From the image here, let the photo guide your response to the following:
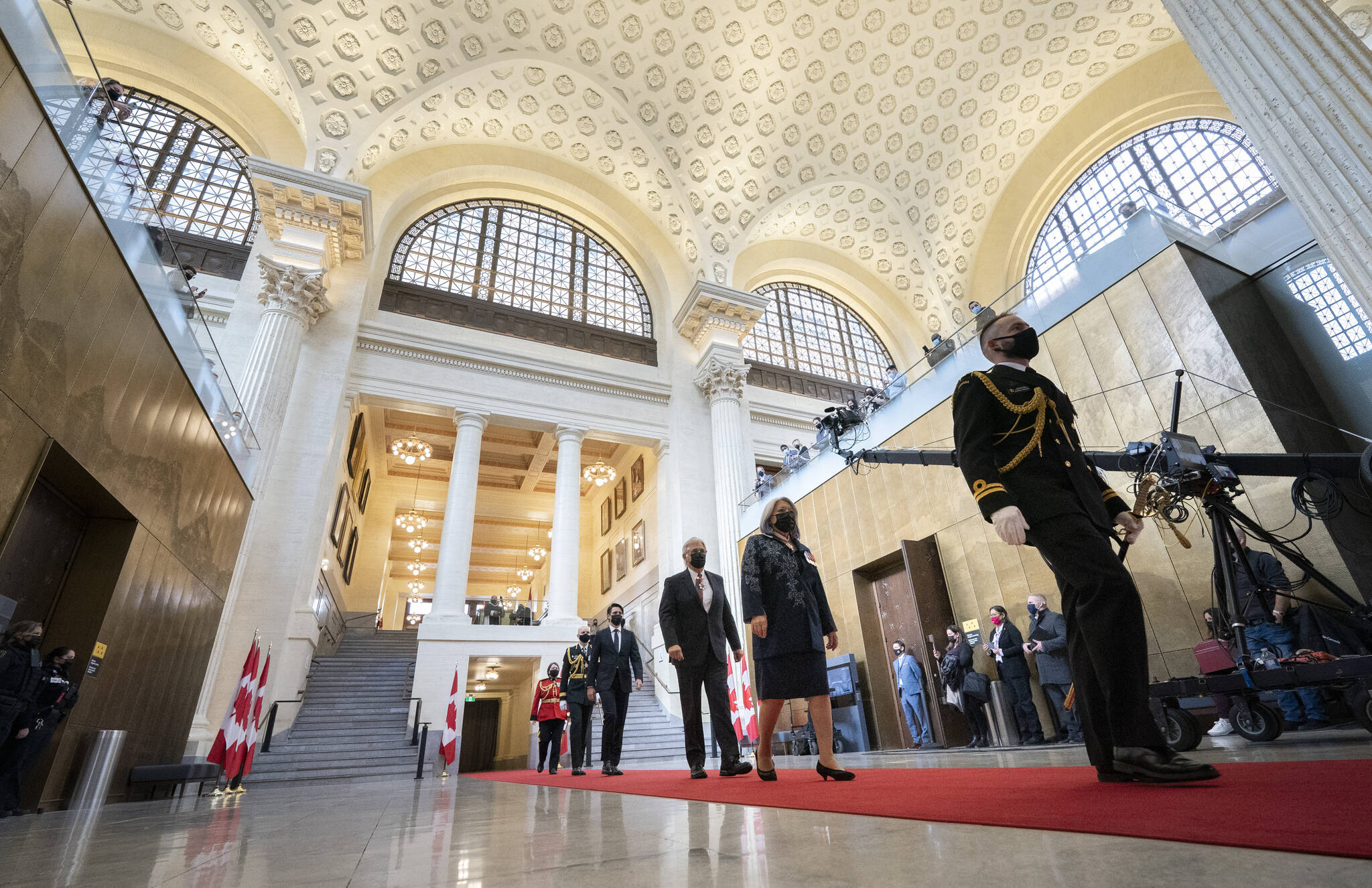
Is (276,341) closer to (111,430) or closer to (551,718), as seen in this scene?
(111,430)

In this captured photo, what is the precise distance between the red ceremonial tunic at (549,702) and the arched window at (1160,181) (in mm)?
9534

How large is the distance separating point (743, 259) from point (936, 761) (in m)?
16.6

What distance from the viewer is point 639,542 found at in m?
17.6

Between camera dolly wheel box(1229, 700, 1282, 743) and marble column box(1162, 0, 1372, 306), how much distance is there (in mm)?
2568

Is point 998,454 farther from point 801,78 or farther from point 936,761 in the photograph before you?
point 801,78

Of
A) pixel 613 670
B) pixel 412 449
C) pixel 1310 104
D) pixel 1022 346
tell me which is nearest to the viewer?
pixel 1022 346

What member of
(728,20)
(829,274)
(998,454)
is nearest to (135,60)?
(728,20)

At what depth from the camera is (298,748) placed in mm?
9648

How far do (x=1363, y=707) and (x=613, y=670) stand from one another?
5369mm

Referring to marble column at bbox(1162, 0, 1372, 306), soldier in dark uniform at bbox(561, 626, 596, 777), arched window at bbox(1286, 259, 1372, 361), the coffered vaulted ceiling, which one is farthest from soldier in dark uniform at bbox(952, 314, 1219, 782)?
the coffered vaulted ceiling

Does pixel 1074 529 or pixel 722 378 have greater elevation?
pixel 722 378

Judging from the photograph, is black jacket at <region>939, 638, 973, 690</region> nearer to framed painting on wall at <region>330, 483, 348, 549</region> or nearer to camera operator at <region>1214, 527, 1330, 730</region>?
camera operator at <region>1214, 527, 1330, 730</region>

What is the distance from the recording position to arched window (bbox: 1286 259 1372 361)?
6.04 m

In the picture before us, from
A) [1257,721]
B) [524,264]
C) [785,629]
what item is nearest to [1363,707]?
[1257,721]
